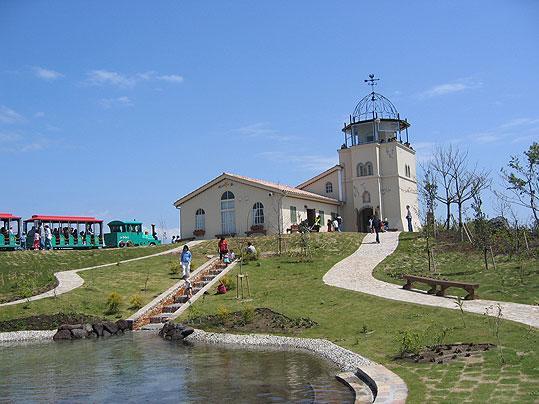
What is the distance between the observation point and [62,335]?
17.7 m

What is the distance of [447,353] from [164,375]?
566cm

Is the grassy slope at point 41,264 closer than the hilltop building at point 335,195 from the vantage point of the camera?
Yes

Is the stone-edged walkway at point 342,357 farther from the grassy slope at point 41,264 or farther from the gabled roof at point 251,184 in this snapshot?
the gabled roof at point 251,184

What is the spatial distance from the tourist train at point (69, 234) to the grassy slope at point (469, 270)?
70.9 feet

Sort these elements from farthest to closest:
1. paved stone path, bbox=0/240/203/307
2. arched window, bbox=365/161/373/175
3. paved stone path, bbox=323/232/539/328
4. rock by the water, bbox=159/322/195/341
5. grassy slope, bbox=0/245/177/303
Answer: arched window, bbox=365/161/373/175, grassy slope, bbox=0/245/177/303, paved stone path, bbox=0/240/203/307, rock by the water, bbox=159/322/195/341, paved stone path, bbox=323/232/539/328

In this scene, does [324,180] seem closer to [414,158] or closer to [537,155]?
[414,158]

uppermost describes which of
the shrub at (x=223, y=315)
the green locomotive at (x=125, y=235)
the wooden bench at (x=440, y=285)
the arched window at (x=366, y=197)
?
the arched window at (x=366, y=197)

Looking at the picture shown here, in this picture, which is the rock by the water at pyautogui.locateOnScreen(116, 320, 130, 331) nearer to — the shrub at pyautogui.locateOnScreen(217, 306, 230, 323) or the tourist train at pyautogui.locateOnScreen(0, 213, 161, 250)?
the shrub at pyautogui.locateOnScreen(217, 306, 230, 323)

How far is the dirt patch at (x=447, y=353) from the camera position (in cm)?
1050

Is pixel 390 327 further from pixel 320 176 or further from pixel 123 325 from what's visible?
pixel 320 176

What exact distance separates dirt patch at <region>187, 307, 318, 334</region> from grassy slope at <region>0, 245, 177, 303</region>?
7.85m

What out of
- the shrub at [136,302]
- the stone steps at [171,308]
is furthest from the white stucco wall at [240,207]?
the shrub at [136,302]

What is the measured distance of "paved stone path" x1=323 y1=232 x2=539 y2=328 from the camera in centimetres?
1514

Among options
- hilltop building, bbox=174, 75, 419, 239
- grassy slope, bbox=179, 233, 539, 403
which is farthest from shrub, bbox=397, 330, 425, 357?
hilltop building, bbox=174, 75, 419, 239
